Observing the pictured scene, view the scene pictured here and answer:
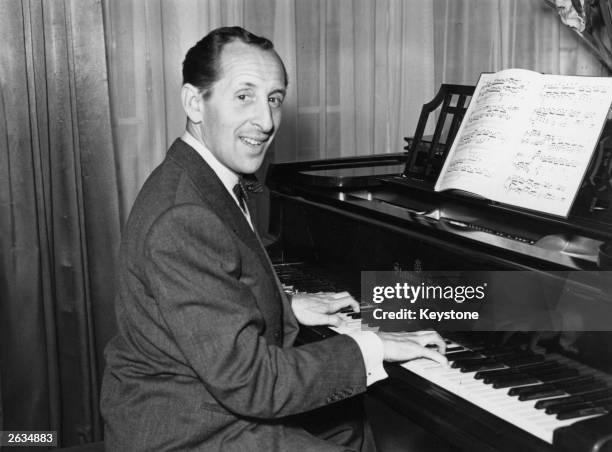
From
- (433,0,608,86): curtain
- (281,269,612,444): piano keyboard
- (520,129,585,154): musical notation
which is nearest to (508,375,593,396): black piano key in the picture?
(281,269,612,444): piano keyboard

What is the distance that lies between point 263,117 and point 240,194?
21 cm

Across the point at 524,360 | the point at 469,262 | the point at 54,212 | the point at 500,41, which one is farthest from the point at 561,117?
the point at 500,41

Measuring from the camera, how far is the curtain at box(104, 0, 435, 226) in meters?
3.06

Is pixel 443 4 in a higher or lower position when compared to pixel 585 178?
higher

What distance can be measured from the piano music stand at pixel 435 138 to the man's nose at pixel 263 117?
2.36 feet

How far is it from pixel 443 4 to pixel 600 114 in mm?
2054

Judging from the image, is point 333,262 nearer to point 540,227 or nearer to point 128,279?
point 540,227

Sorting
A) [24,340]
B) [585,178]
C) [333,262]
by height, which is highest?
[585,178]

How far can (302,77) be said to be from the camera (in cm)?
343

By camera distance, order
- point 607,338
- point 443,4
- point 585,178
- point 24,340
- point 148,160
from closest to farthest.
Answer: point 607,338
point 585,178
point 24,340
point 148,160
point 443,4

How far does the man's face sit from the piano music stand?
0.73 m

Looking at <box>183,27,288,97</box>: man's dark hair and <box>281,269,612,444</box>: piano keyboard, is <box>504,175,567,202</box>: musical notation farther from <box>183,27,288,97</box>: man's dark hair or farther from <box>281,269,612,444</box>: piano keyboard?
<box>183,27,288,97</box>: man's dark hair

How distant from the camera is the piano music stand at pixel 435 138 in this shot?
2.26m

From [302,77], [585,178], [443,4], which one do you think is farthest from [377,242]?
[443,4]
